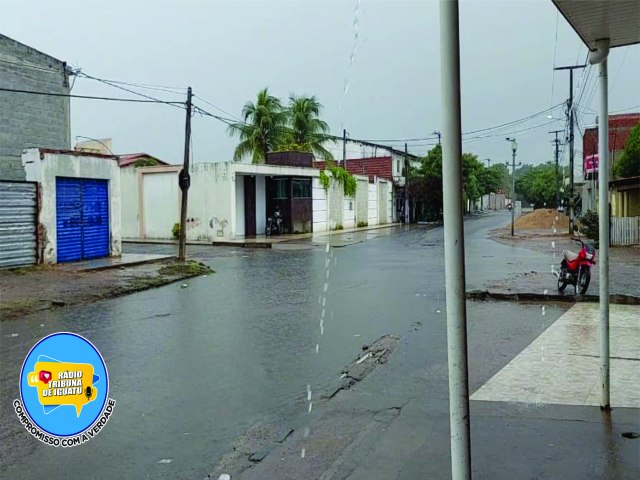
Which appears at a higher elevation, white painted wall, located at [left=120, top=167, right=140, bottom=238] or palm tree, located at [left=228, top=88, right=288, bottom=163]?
palm tree, located at [left=228, top=88, right=288, bottom=163]

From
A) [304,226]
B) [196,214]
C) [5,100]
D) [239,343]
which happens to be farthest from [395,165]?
[239,343]

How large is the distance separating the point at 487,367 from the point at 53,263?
13350 millimetres

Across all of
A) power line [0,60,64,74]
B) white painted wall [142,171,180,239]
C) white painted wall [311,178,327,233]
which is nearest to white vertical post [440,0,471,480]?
power line [0,60,64,74]

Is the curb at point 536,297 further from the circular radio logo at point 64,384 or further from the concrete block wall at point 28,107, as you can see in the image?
the concrete block wall at point 28,107

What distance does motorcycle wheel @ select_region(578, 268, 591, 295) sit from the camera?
11648 millimetres

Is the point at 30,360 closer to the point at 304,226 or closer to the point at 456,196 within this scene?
the point at 456,196

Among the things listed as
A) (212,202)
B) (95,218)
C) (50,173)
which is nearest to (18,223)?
(50,173)

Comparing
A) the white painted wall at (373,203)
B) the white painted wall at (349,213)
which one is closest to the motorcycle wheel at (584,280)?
the white painted wall at (349,213)

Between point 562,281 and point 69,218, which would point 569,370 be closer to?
point 562,281

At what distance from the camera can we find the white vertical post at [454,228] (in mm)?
2242

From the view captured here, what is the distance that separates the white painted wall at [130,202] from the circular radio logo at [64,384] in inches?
1162

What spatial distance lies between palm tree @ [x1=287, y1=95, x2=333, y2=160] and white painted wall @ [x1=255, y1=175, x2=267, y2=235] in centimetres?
775

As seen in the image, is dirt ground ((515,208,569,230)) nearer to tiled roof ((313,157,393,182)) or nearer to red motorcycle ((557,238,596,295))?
tiled roof ((313,157,393,182))

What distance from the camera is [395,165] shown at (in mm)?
58188
